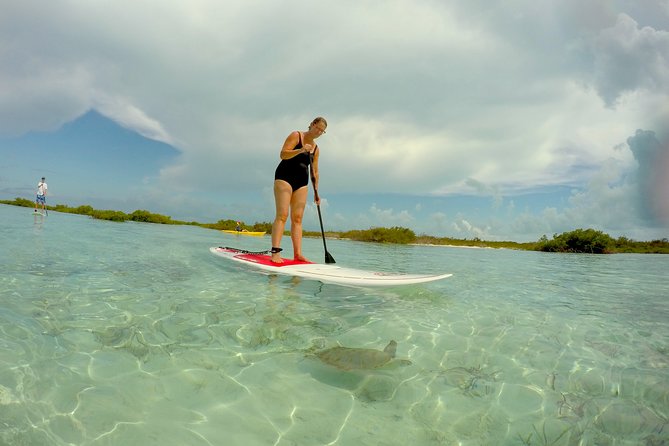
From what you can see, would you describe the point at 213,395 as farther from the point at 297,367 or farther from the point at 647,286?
the point at 647,286

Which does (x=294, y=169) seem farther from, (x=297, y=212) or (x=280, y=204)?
(x=297, y=212)

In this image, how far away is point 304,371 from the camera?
3072 millimetres

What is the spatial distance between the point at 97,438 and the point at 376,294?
495 centimetres

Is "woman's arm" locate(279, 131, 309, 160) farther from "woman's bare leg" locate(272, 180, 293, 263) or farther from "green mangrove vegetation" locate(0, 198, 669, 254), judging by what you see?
"green mangrove vegetation" locate(0, 198, 669, 254)

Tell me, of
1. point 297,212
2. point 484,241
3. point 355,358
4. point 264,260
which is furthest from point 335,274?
point 484,241

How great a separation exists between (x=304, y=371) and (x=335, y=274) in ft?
12.0

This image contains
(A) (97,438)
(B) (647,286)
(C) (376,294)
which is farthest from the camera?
(B) (647,286)

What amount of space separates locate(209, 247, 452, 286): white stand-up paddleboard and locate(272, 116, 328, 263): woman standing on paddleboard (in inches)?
13.9

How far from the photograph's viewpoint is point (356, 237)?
37594 mm

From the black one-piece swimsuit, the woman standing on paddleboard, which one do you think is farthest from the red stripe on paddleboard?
the black one-piece swimsuit

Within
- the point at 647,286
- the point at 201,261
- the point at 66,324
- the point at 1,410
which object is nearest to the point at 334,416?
the point at 1,410

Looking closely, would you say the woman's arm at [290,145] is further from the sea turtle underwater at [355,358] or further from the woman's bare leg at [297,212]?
the sea turtle underwater at [355,358]

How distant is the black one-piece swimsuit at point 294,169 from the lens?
297 inches

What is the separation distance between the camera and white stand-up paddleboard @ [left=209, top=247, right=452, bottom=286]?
6.27m
